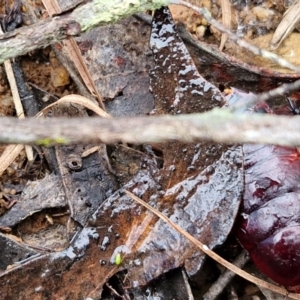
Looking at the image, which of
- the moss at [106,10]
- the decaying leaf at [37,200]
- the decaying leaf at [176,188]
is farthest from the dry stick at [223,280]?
the moss at [106,10]

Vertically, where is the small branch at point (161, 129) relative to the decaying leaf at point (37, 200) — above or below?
above

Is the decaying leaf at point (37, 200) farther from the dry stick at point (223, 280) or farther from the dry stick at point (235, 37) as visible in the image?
the dry stick at point (235, 37)

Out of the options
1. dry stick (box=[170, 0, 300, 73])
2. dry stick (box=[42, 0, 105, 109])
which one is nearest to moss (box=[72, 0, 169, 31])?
dry stick (box=[170, 0, 300, 73])

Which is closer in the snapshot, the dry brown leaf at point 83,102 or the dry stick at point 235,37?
the dry stick at point 235,37

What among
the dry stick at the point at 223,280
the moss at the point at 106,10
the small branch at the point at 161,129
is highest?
the small branch at the point at 161,129

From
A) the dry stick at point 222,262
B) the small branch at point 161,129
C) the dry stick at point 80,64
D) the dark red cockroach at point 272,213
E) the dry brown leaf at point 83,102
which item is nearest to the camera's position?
the small branch at point 161,129

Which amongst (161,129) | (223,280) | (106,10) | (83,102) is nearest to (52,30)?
(106,10)
